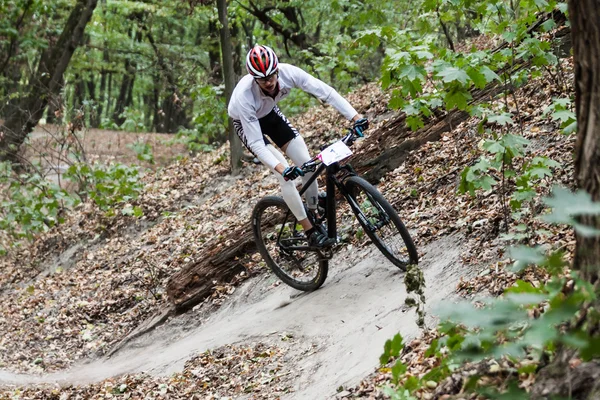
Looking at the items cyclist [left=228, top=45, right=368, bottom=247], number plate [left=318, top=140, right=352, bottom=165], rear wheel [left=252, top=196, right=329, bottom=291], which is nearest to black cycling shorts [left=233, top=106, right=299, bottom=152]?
cyclist [left=228, top=45, right=368, bottom=247]

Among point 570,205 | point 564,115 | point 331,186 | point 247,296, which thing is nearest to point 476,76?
point 564,115

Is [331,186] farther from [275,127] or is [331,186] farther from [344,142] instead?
[275,127]

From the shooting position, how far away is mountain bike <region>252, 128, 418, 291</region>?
5.88 m

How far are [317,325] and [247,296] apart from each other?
1893 mm

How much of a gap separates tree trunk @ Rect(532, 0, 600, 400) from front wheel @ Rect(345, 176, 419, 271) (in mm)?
3101

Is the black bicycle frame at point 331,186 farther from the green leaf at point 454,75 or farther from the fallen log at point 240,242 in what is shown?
the fallen log at point 240,242

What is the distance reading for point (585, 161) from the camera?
2666 millimetres

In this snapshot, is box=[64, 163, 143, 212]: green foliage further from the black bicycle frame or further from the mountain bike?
the black bicycle frame

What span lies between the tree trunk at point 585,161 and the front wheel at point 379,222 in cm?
310

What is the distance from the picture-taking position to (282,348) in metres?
5.99

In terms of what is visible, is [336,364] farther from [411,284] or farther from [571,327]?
[571,327]

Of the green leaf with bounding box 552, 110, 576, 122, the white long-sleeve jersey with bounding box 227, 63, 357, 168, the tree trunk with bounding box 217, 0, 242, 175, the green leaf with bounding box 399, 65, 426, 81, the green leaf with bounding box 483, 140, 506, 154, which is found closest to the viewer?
the green leaf with bounding box 552, 110, 576, 122

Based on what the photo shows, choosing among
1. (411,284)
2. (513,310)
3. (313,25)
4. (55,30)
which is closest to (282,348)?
(411,284)

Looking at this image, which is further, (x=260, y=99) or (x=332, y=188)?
(x=260, y=99)
